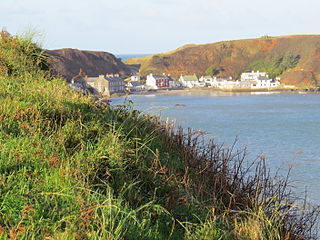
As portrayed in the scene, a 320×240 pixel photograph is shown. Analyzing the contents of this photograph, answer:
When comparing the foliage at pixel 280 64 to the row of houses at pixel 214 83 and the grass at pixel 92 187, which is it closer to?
the row of houses at pixel 214 83

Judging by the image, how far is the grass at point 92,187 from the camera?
3162mm

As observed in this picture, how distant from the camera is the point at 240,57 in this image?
467ft

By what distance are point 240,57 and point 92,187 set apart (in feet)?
465

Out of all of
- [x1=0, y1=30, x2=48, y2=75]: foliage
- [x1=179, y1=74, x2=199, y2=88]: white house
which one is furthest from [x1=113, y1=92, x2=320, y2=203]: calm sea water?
[x1=179, y1=74, x2=199, y2=88]: white house

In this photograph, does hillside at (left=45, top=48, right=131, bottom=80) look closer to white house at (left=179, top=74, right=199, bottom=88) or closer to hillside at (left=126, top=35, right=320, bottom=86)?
white house at (left=179, top=74, right=199, bottom=88)

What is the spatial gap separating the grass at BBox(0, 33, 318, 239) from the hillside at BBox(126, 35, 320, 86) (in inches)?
4630

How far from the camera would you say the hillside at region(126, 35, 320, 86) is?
126125 mm

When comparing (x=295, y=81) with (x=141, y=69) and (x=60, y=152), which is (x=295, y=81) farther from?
(x=60, y=152)

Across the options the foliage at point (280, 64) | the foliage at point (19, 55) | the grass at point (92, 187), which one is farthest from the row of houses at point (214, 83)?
the grass at point (92, 187)

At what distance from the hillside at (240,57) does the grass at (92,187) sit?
386ft

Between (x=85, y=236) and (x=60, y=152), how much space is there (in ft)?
5.52

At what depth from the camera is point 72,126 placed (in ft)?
17.5

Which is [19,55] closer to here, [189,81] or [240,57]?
[189,81]

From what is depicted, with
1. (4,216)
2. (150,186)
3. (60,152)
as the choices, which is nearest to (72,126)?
(60,152)
